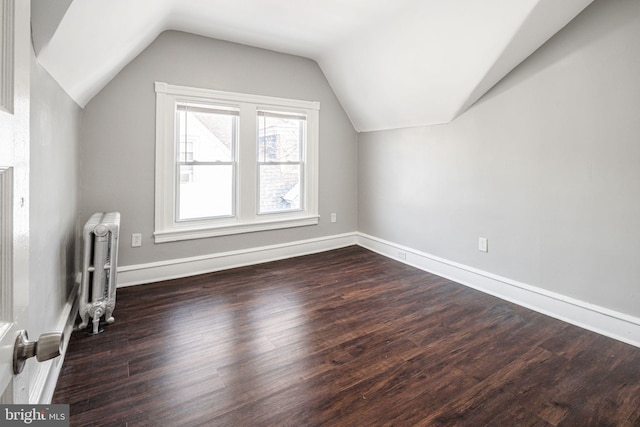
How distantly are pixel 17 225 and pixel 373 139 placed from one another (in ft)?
13.9

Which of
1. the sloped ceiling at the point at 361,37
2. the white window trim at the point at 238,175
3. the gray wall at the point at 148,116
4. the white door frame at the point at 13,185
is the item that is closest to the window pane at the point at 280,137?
the white window trim at the point at 238,175

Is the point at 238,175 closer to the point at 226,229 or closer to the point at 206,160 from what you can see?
the point at 206,160

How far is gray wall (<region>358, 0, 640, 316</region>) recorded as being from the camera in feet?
7.50

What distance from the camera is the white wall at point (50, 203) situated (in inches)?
60.5

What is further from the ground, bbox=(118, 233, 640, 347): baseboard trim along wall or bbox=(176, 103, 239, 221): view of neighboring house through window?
bbox=(176, 103, 239, 221): view of neighboring house through window

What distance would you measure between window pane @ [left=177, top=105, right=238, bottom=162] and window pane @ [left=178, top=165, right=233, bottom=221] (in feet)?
0.40

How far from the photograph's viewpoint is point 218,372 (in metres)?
1.95

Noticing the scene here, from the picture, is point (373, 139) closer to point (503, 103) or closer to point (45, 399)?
point (503, 103)

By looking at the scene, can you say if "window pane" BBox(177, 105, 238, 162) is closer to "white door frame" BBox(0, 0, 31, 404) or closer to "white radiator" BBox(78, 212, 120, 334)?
"white radiator" BBox(78, 212, 120, 334)

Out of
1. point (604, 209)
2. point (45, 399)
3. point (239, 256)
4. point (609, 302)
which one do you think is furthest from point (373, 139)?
point (45, 399)

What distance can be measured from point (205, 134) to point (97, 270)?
73.2 inches

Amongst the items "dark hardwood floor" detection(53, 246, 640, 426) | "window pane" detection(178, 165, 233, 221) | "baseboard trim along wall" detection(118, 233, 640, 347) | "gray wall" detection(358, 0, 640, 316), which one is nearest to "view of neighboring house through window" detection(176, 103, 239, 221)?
"window pane" detection(178, 165, 233, 221)

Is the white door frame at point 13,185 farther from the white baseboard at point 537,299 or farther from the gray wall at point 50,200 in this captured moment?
the white baseboard at point 537,299

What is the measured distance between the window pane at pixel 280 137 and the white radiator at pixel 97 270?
78.7 inches
